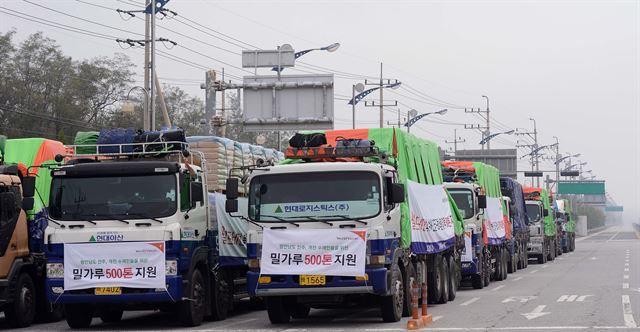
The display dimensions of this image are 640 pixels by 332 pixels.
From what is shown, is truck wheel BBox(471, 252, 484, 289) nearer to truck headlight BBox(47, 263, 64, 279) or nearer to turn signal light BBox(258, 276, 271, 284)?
turn signal light BBox(258, 276, 271, 284)

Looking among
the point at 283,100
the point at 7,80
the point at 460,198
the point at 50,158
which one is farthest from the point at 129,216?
the point at 7,80

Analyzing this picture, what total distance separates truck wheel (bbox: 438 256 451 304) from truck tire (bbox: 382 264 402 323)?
471cm

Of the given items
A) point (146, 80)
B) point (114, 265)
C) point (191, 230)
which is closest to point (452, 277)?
point (191, 230)

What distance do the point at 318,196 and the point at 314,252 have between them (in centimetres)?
89

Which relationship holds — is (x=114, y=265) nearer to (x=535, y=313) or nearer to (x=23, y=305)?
(x=23, y=305)

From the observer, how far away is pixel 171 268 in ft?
54.9

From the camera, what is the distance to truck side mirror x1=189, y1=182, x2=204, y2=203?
57.1 ft

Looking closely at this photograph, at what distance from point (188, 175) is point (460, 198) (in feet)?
40.0

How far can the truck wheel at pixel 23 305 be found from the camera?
57.2 ft

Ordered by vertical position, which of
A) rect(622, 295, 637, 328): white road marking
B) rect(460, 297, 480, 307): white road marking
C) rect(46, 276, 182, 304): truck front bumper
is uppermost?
rect(46, 276, 182, 304): truck front bumper

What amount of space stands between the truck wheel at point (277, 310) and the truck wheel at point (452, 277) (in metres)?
6.20

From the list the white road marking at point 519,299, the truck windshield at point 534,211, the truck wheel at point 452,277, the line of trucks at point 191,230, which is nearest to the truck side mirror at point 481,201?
the truck wheel at point 452,277

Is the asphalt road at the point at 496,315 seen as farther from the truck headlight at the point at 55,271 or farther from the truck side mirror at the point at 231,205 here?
the truck side mirror at the point at 231,205

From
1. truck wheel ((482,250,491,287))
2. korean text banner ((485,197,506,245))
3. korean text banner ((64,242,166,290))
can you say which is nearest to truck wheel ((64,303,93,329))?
korean text banner ((64,242,166,290))
